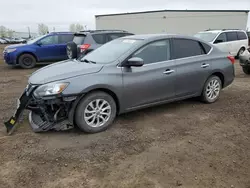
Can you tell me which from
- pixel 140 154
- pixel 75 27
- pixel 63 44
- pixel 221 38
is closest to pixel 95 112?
pixel 140 154

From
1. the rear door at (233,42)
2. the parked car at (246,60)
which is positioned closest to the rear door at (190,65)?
the parked car at (246,60)

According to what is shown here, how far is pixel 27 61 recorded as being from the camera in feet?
34.3

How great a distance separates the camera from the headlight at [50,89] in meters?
3.51

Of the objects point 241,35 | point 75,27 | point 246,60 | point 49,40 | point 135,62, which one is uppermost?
point 75,27

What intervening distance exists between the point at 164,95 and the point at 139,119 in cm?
65

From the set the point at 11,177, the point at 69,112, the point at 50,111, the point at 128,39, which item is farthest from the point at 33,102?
the point at 128,39

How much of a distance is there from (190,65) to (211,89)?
910 millimetres

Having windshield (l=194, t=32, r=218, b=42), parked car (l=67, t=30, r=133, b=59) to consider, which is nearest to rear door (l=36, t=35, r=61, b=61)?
parked car (l=67, t=30, r=133, b=59)

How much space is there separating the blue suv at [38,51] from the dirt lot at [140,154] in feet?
20.5

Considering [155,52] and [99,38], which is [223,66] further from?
[99,38]

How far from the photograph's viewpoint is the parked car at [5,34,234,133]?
362 cm

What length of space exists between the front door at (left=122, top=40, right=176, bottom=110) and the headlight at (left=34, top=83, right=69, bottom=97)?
1.03 metres

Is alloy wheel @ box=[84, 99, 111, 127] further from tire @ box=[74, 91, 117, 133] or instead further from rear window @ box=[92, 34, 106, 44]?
rear window @ box=[92, 34, 106, 44]

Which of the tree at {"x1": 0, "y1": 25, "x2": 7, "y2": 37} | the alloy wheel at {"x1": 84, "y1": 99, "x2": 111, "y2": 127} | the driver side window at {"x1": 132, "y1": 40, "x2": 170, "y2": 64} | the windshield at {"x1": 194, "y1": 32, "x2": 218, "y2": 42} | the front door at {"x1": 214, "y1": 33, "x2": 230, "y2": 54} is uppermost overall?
the tree at {"x1": 0, "y1": 25, "x2": 7, "y2": 37}
